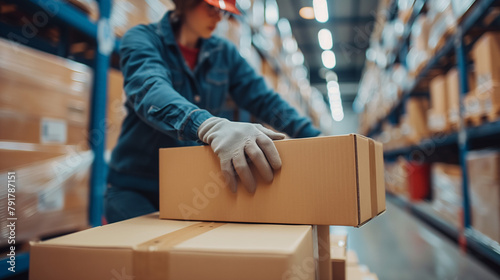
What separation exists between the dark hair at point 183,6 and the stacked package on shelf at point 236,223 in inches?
24.0

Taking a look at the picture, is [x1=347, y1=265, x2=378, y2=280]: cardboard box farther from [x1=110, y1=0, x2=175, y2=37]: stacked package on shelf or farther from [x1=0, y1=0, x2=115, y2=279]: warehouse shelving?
[x1=110, y1=0, x2=175, y2=37]: stacked package on shelf

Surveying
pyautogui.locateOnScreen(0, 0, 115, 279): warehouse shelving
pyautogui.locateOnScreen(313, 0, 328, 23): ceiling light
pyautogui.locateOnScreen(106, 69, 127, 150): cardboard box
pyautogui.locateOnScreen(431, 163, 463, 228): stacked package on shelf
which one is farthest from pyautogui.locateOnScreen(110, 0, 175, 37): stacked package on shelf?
pyautogui.locateOnScreen(313, 0, 328, 23): ceiling light

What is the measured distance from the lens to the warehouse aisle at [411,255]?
2.00 m

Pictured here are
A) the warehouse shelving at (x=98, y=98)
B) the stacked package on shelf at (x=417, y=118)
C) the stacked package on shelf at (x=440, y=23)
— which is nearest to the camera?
the warehouse shelving at (x=98, y=98)

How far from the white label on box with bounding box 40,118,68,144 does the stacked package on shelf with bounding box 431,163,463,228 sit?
2.94 metres

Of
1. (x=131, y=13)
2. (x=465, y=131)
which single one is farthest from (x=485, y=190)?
(x=131, y=13)

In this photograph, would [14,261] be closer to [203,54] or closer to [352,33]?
[203,54]

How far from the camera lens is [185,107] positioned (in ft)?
3.02

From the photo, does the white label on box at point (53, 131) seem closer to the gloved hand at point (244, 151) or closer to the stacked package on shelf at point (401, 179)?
the gloved hand at point (244, 151)

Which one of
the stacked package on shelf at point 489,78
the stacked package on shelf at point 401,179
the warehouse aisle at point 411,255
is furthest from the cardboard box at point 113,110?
the stacked package on shelf at point 401,179

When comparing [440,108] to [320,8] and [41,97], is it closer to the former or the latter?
[41,97]

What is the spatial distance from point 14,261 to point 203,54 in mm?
1197

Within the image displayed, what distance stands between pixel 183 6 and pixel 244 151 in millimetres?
753

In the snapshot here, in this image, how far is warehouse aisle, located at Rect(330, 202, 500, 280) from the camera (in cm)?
200
